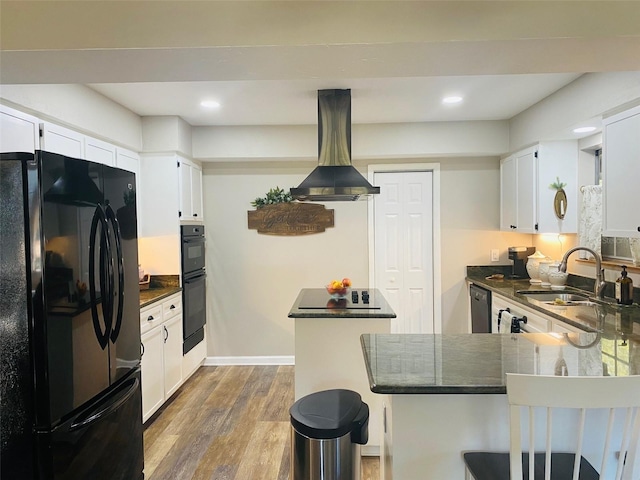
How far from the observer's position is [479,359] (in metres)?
1.56

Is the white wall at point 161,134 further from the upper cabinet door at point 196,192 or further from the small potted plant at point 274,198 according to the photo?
the small potted plant at point 274,198

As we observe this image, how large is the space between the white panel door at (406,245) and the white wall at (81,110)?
2.48m

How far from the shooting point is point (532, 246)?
4.44 metres

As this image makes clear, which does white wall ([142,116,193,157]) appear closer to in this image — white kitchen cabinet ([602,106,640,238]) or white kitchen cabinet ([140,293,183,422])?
white kitchen cabinet ([140,293,183,422])

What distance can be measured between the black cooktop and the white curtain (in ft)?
5.95

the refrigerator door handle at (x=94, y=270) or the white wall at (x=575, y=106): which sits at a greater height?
the white wall at (x=575, y=106)

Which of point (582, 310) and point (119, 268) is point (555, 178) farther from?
point (119, 268)

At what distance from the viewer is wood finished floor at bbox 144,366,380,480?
2.63 metres

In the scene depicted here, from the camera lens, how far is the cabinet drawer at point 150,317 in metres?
3.04

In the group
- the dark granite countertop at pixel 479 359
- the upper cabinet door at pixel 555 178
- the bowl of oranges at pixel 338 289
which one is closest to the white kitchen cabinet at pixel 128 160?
the bowl of oranges at pixel 338 289

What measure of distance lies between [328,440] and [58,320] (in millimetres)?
1236

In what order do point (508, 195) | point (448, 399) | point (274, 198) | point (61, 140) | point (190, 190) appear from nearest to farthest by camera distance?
point (448, 399)
point (61, 140)
point (190, 190)
point (508, 195)
point (274, 198)

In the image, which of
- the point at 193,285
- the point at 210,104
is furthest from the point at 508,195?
the point at 193,285

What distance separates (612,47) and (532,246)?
3.14 metres
